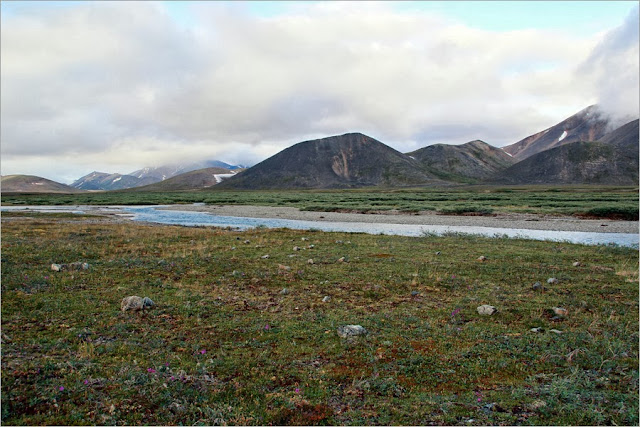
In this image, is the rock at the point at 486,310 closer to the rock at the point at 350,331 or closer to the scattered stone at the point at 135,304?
the rock at the point at 350,331

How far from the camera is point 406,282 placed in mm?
16469

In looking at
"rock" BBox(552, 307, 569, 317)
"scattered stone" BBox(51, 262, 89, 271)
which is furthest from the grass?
"scattered stone" BBox(51, 262, 89, 271)

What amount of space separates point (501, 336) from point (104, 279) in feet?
49.4

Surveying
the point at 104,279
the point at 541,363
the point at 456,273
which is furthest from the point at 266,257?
the point at 541,363

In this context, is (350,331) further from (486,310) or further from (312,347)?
(486,310)

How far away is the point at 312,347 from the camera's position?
380 inches

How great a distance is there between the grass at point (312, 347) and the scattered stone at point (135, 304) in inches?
13.4

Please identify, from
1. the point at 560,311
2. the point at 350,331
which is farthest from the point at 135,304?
the point at 560,311

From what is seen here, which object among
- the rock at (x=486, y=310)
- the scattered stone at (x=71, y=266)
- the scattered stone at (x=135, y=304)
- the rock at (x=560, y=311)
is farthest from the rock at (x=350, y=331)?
the scattered stone at (x=71, y=266)

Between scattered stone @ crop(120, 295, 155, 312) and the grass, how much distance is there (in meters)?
0.34

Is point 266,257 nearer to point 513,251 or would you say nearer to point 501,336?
point 501,336

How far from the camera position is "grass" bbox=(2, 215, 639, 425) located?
6914 millimetres

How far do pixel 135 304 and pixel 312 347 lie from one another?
20.4 feet

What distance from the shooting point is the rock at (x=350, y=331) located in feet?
33.7
